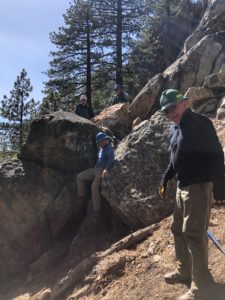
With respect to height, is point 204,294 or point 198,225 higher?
point 198,225

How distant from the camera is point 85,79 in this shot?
29.8 meters

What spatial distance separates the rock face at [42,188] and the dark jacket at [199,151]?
5.25 meters

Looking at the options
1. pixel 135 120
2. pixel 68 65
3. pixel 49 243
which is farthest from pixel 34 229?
pixel 68 65

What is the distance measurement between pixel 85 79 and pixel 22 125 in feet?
24.3

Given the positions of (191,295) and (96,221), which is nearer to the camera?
(191,295)

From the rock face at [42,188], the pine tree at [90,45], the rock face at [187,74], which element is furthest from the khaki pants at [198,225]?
the pine tree at [90,45]

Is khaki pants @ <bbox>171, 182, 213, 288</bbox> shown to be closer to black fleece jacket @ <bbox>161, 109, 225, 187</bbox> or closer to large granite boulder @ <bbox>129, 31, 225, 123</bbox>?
black fleece jacket @ <bbox>161, 109, 225, 187</bbox>

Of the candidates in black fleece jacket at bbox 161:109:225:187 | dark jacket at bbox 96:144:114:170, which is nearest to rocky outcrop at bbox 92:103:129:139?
dark jacket at bbox 96:144:114:170

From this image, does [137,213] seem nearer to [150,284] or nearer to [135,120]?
[150,284]

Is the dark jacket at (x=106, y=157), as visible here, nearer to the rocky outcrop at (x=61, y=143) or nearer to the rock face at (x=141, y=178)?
the rock face at (x=141, y=178)

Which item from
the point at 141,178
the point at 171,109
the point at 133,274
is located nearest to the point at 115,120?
the point at 141,178

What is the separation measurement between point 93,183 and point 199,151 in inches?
182

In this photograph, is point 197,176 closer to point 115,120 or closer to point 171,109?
point 171,109

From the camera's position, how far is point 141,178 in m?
8.28
